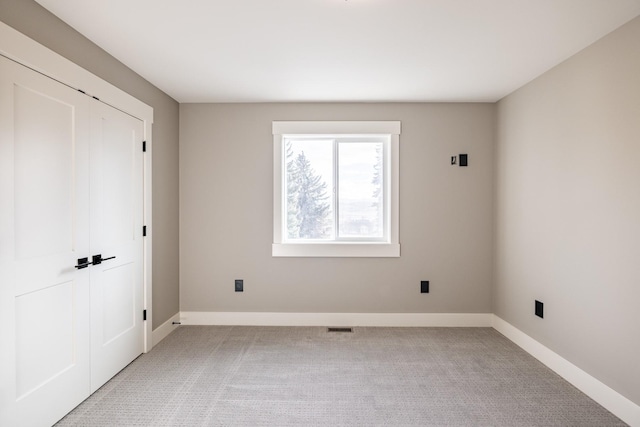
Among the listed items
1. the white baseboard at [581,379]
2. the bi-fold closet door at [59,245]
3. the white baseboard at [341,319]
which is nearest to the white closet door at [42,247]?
the bi-fold closet door at [59,245]

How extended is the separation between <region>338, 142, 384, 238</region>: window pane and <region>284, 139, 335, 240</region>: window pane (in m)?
0.14

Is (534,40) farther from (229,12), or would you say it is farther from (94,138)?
(94,138)

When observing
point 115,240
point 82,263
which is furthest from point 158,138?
point 82,263

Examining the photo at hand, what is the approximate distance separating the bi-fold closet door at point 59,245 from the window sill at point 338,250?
5.12ft

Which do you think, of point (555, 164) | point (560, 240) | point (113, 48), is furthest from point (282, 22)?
point (560, 240)

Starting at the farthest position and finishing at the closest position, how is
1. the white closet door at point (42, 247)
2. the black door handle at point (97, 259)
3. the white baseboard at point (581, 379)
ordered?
the black door handle at point (97, 259) → the white baseboard at point (581, 379) → the white closet door at point (42, 247)

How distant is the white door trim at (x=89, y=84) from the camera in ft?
5.93

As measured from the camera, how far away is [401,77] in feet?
10.2

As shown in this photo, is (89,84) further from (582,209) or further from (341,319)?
(582,209)

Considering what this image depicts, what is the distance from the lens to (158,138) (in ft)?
11.2

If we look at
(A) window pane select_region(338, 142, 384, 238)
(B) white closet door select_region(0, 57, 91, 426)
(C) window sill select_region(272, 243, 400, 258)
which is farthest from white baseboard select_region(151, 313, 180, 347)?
(A) window pane select_region(338, 142, 384, 238)

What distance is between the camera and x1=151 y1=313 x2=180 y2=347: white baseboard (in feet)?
11.0

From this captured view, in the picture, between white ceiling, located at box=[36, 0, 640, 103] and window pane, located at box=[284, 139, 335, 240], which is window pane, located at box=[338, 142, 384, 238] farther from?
white ceiling, located at box=[36, 0, 640, 103]

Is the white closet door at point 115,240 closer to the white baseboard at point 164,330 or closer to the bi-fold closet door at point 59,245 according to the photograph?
the bi-fold closet door at point 59,245
